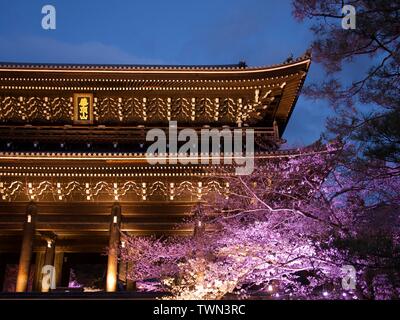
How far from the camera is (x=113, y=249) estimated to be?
14.2m

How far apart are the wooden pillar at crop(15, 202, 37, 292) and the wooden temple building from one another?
0.10 feet

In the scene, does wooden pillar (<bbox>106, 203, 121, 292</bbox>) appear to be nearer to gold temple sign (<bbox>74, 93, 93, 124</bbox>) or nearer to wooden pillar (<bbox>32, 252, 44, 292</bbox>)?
gold temple sign (<bbox>74, 93, 93, 124</bbox>)

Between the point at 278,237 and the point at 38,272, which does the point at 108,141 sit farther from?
the point at 278,237

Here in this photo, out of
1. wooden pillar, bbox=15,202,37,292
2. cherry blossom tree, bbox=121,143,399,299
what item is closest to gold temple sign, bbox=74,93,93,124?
wooden pillar, bbox=15,202,37,292

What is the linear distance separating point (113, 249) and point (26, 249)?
8.78ft

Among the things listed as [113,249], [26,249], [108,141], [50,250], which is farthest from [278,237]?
[50,250]

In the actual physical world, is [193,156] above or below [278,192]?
above

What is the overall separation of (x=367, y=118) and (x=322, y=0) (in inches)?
103

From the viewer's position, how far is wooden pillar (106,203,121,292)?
45.3 ft

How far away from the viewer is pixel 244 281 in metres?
11.8

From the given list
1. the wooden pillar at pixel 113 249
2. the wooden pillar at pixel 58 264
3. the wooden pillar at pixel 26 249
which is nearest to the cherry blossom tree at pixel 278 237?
the wooden pillar at pixel 113 249

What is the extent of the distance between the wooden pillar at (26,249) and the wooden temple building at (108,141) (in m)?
0.03
